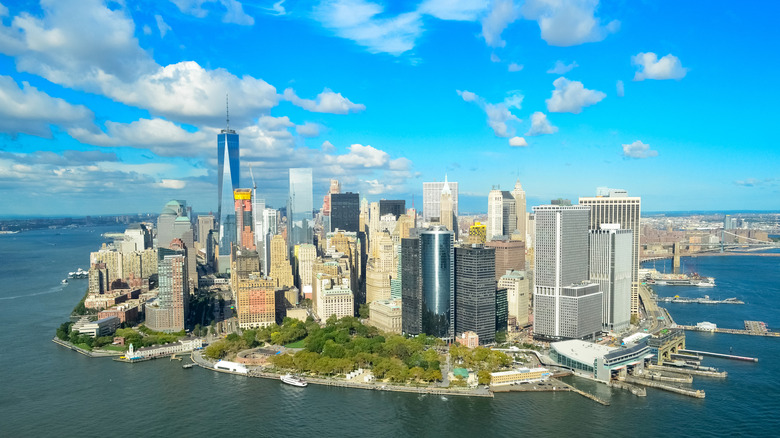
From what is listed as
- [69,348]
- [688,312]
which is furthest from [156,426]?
[688,312]

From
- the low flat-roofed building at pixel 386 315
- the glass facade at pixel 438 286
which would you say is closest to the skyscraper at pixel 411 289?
the glass facade at pixel 438 286

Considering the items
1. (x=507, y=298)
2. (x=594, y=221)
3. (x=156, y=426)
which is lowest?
(x=156, y=426)

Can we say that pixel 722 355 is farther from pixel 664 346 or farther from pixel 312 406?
pixel 312 406

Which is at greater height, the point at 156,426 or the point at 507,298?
the point at 507,298

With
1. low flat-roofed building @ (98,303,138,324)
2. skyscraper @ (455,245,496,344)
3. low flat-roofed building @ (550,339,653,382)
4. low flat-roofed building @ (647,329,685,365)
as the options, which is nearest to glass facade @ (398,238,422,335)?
skyscraper @ (455,245,496,344)

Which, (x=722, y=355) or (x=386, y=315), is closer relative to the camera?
(x=722, y=355)

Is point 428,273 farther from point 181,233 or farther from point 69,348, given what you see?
point 181,233

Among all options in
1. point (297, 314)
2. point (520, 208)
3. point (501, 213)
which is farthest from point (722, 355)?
point (520, 208)
